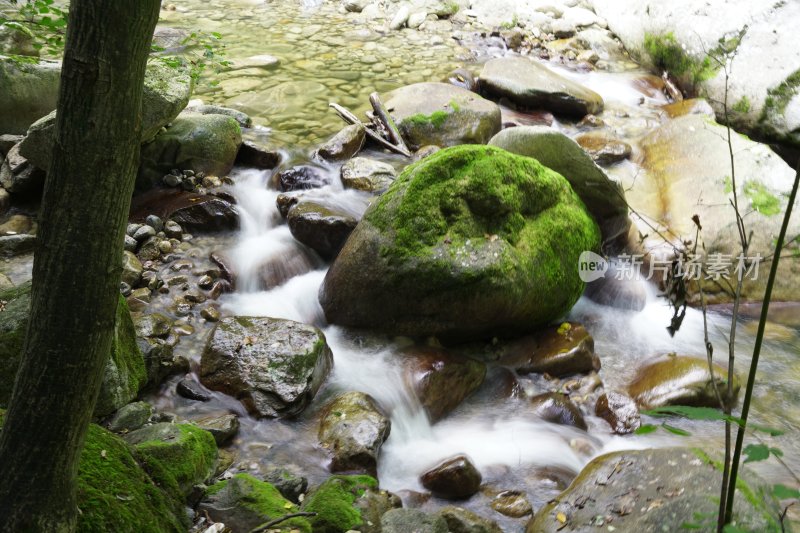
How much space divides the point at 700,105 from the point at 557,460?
21.7ft

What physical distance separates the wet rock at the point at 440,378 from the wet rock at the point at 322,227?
1.45 m

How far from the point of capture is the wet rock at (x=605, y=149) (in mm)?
7836

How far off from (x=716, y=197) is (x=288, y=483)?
207 inches

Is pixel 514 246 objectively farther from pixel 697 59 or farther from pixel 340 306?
pixel 697 59

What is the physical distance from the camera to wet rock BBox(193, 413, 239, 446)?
3.85 metres

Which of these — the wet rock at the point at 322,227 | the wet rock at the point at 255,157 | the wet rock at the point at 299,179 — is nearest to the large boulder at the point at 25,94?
the wet rock at the point at 255,157

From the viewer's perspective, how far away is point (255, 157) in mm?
7141

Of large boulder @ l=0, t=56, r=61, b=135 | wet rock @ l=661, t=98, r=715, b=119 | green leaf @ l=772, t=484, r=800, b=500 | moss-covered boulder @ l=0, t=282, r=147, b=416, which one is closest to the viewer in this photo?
green leaf @ l=772, t=484, r=800, b=500

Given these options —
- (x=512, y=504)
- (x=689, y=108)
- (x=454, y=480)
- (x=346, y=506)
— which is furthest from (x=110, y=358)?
(x=689, y=108)

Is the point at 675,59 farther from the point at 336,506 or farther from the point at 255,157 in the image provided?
the point at 336,506

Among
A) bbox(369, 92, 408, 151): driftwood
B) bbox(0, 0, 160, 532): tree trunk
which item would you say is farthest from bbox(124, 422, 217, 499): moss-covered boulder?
bbox(369, 92, 408, 151): driftwood

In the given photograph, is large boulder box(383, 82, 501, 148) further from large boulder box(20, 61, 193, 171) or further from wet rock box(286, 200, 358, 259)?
large boulder box(20, 61, 193, 171)

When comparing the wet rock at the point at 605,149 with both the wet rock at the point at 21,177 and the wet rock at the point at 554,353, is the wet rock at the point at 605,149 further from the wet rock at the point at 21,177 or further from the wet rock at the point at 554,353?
the wet rock at the point at 21,177

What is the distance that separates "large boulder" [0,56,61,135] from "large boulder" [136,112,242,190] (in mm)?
1039
